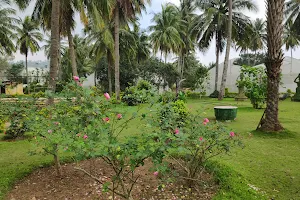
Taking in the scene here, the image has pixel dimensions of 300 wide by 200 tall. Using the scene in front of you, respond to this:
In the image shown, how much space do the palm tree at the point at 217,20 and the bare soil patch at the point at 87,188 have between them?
17.4m

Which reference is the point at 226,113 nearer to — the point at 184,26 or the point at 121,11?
the point at 121,11

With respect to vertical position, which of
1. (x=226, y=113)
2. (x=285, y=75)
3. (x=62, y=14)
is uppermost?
(x=62, y=14)

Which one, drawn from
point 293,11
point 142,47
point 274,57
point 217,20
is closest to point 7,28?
point 142,47

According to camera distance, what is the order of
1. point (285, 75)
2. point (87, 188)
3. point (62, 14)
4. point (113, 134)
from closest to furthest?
point (113, 134), point (87, 188), point (62, 14), point (285, 75)

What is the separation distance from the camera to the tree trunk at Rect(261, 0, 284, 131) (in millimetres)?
5805

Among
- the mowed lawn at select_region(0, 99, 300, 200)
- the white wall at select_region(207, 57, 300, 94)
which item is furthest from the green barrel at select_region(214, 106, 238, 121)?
the white wall at select_region(207, 57, 300, 94)

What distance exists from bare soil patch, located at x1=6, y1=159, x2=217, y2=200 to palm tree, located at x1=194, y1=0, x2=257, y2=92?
1744cm

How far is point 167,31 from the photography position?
822 inches

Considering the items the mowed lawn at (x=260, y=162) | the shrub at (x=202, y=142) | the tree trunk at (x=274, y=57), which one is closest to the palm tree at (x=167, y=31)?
the tree trunk at (x=274, y=57)

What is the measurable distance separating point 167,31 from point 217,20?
4288 millimetres

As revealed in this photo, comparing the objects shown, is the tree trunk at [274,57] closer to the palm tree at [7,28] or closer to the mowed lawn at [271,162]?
the mowed lawn at [271,162]

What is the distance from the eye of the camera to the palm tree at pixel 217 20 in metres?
18.8

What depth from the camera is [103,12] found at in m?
10.0

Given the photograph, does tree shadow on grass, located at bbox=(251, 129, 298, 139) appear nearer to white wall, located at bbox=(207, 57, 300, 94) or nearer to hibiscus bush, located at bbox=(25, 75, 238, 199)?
hibiscus bush, located at bbox=(25, 75, 238, 199)
